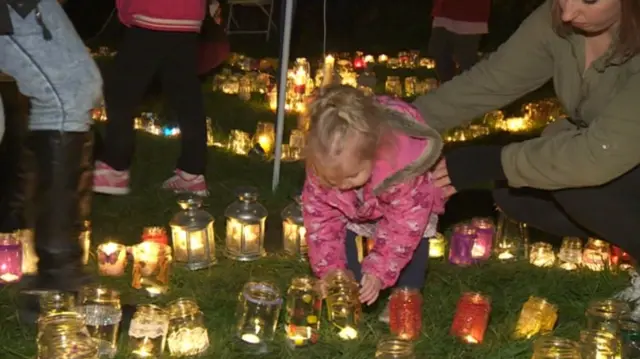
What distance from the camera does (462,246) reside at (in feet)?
11.3

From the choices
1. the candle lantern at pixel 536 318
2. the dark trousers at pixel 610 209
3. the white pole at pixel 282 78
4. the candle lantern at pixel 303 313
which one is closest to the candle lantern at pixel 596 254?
the dark trousers at pixel 610 209

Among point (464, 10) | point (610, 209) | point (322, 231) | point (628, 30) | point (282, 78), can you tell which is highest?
point (628, 30)

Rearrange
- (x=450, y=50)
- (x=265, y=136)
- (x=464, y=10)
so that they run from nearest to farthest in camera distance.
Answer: (x=265, y=136)
(x=464, y=10)
(x=450, y=50)

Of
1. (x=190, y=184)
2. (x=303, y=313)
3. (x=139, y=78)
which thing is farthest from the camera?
(x=190, y=184)

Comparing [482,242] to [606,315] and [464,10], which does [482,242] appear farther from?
[464,10]

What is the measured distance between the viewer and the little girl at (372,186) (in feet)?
8.49

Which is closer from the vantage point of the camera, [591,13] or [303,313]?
[591,13]

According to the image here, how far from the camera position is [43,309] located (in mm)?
2561

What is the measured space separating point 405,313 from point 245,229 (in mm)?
848

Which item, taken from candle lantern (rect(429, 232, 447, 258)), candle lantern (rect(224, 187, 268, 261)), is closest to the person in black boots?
candle lantern (rect(224, 187, 268, 261))

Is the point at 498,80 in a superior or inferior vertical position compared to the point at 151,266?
superior

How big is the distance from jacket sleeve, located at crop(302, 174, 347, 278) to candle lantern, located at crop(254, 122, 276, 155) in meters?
2.18

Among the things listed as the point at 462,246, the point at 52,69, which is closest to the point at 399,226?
the point at 462,246

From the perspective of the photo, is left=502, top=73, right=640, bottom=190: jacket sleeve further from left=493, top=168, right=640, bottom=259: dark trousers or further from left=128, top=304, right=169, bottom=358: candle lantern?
left=128, top=304, right=169, bottom=358: candle lantern
